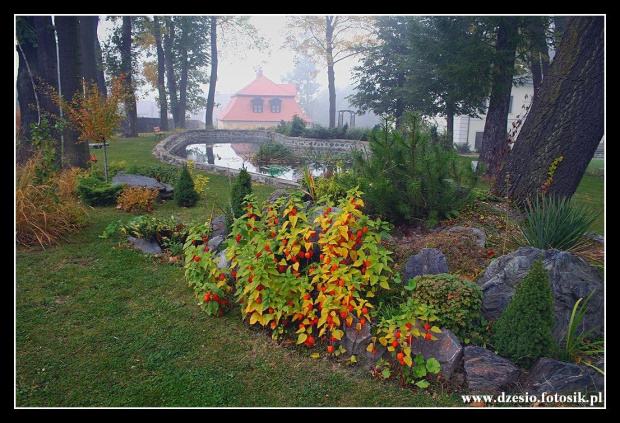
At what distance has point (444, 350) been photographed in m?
3.14

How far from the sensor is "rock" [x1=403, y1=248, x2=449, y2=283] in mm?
3820

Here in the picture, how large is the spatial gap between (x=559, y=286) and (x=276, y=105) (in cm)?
2721

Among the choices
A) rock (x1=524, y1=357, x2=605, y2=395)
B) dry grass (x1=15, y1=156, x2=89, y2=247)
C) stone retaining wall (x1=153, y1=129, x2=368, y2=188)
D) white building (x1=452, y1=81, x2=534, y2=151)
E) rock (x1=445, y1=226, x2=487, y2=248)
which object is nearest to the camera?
rock (x1=524, y1=357, x2=605, y2=395)

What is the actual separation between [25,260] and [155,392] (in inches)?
126

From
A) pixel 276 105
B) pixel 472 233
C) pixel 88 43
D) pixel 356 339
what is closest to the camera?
pixel 356 339

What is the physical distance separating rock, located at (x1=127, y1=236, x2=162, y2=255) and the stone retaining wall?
472 centimetres

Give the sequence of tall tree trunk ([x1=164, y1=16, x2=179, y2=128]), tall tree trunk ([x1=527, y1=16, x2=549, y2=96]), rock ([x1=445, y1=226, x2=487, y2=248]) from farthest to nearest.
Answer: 1. tall tree trunk ([x1=164, y1=16, x2=179, y2=128])
2. tall tree trunk ([x1=527, y1=16, x2=549, y2=96])
3. rock ([x1=445, y1=226, x2=487, y2=248])

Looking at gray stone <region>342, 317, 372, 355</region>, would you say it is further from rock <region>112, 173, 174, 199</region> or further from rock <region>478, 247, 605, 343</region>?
rock <region>112, 173, 174, 199</region>

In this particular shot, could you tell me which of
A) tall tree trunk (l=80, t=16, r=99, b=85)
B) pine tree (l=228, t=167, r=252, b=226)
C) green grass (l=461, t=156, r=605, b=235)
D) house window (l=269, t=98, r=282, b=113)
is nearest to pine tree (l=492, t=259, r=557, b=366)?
pine tree (l=228, t=167, r=252, b=226)

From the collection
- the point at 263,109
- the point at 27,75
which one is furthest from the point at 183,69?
the point at 27,75

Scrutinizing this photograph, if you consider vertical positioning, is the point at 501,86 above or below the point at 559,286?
above

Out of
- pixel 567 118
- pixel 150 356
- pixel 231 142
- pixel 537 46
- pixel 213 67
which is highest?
pixel 213 67

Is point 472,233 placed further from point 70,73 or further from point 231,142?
point 231,142

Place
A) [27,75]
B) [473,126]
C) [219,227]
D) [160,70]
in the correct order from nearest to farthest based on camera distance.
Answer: [219,227], [27,75], [160,70], [473,126]
